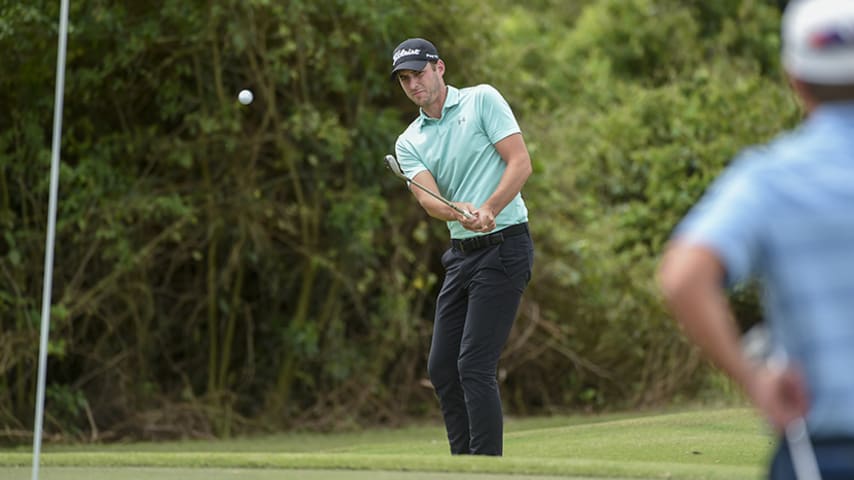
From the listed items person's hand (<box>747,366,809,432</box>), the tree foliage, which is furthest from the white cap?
the tree foliage

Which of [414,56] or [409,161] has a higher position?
[414,56]

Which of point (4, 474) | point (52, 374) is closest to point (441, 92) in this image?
point (4, 474)

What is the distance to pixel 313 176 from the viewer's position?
9.95 metres

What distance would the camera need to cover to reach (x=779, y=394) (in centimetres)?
197

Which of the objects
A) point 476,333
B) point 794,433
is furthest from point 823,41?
point 476,333

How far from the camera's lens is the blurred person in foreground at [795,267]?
1.97m

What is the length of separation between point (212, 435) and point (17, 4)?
3120mm

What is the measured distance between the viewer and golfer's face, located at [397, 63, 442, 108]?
5824mm

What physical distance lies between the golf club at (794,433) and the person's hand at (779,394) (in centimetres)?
3

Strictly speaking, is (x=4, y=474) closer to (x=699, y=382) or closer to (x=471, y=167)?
(x=471, y=167)

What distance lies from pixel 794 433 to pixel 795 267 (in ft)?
0.75

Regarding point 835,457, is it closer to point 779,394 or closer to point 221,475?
point 779,394

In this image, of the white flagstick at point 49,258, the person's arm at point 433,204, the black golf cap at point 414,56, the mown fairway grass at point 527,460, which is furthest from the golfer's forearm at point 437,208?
the white flagstick at point 49,258

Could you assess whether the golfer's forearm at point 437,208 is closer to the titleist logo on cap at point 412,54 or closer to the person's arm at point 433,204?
the person's arm at point 433,204
